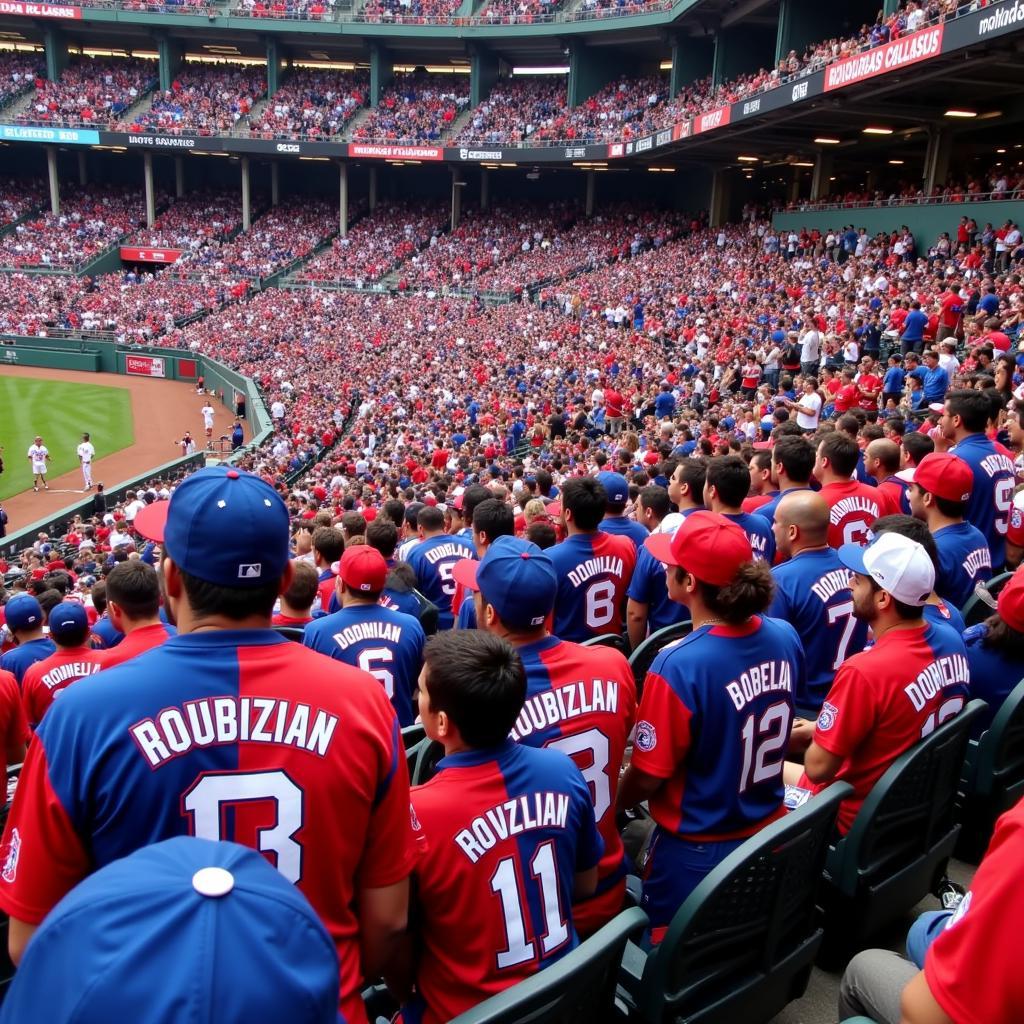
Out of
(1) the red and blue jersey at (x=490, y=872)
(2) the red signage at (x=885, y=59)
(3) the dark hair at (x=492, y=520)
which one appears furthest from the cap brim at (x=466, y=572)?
(2) the red signage at (x=885, y=59)

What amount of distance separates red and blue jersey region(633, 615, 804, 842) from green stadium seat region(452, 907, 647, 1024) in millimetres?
933

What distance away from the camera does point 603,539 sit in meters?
5.75

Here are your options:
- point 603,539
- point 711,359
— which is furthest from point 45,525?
point 603,539

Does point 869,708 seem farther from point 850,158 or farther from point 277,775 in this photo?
point 850,158

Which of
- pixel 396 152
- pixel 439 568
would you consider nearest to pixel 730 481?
pixel 439 568

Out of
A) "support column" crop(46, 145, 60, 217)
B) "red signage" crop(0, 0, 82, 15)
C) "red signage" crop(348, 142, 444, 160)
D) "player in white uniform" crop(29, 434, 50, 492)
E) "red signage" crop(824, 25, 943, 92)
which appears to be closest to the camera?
"red signage" crop(824, 25, 943, 92)

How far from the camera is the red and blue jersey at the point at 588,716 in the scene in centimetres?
308

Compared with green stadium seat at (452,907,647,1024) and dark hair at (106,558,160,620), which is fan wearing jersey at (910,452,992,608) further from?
dark hair at (106,558,160,620)

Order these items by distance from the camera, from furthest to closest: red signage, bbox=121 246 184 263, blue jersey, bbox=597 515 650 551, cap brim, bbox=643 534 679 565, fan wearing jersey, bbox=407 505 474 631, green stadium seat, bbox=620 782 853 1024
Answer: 1. red signage, bbox=121 246 184 263
2. fan wearing jersey, bbox=407 505 474 631
3. blue jersey, bbox=597 515 650 551
4. cap brim, bbox=643 534 679 565
5. green stadium seat, bbox=620 782 853 1024

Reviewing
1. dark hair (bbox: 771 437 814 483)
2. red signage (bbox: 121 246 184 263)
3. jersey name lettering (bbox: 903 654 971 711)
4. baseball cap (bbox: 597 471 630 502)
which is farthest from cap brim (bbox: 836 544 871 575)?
red signage (bbox: 121 246 184 263)

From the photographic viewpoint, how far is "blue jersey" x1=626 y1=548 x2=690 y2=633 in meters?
5.57

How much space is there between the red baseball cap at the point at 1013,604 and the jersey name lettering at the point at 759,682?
118cm

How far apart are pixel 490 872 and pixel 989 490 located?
5542mm

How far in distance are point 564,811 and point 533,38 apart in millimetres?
49482
